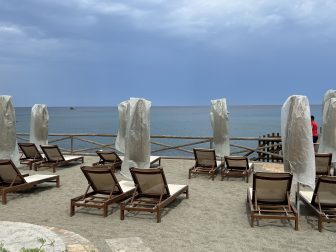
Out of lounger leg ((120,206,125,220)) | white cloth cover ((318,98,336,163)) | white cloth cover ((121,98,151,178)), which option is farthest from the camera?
white cloth cover ((318,98,336,163))

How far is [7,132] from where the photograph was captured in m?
9.87

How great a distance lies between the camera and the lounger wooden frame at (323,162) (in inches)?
374

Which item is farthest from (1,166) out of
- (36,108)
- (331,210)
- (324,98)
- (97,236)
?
(324,98)

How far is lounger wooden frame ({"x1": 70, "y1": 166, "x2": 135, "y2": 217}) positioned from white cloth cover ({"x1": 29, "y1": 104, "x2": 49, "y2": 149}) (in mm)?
5794

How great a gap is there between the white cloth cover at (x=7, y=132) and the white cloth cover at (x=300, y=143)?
6.76 m

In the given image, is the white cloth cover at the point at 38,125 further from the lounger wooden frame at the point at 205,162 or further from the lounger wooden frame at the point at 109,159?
the lounger wooden frame at the point at 205,162

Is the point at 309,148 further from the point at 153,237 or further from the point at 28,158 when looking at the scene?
the point at 28,158

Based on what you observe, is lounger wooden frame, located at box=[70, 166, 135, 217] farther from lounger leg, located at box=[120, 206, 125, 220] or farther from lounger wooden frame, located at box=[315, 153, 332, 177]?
lounger wooden frame, located at box=[315, 153, 332, 177]

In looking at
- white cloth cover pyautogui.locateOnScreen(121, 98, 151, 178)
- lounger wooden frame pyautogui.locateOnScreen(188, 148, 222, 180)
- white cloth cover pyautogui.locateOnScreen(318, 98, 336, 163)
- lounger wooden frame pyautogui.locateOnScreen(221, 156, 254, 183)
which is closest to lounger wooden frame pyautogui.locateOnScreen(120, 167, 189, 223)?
white cloth cover pyautogui.locateOnScreen(121, 98, 151, 178)

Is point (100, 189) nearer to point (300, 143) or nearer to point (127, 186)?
point (127, 186)

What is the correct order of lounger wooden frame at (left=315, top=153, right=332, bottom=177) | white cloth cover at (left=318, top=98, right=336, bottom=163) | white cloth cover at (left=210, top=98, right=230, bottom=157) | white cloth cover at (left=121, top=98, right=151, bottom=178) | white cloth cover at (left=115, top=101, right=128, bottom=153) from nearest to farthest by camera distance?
white cloth cover at (left=121, top=98, right=151, bottom=178) → white cloth cover at (left=318, top=98, right=336, bottom=163) → lounger wooden frame at (left=315, top=153, right=332, bottom=177) → white cloth cover at (left=210, top=98, right=230, bottom=157) → white cloth cover at (left=115, top=101, right=128, bottom=153)

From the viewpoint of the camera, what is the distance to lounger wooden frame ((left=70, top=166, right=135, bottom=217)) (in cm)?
699

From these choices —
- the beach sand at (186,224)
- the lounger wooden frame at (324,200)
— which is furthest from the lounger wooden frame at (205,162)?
the lounger wooden frame at (324,200)

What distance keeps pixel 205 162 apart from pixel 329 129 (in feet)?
11.0
